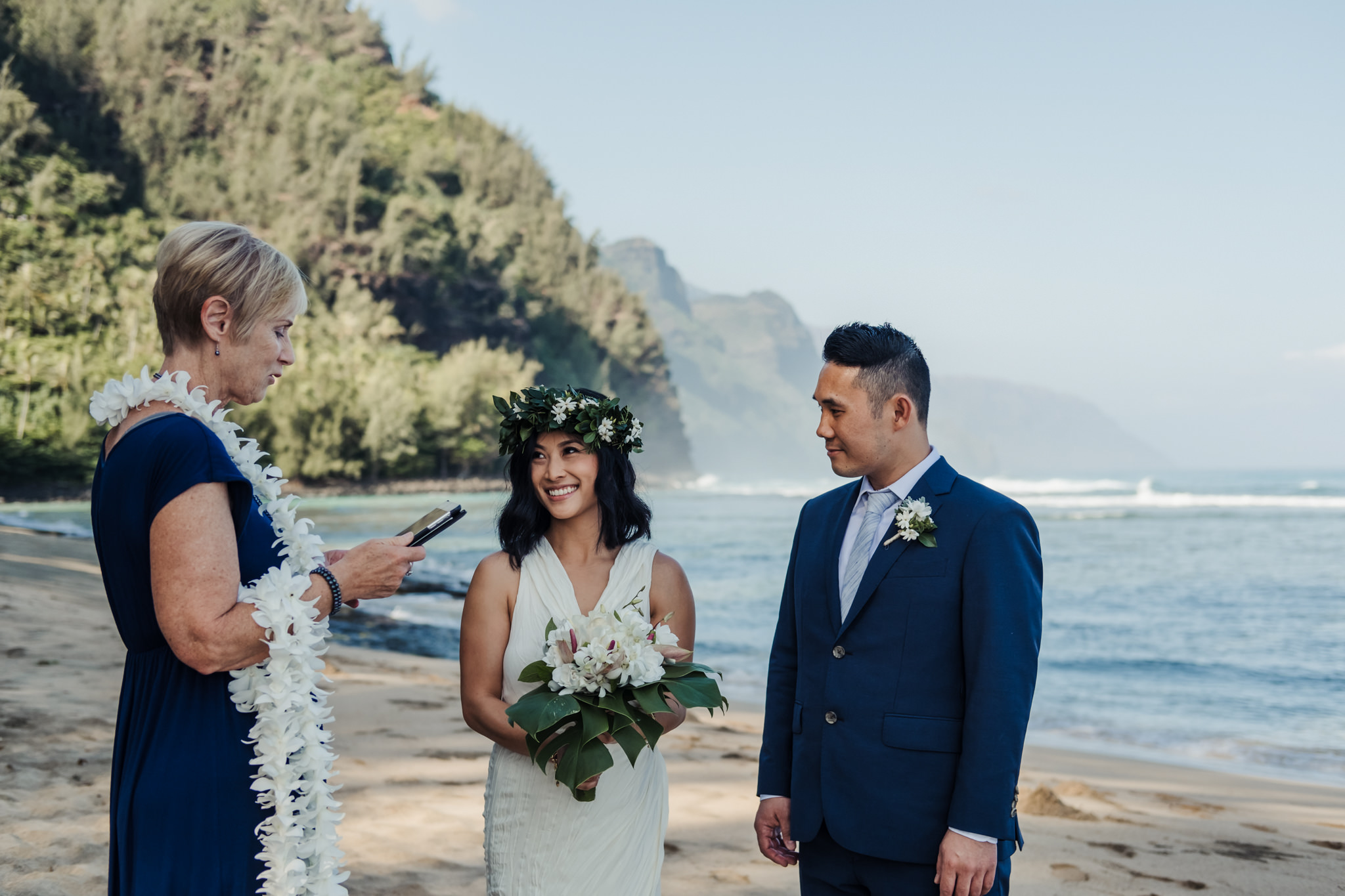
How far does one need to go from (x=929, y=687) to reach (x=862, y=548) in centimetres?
44

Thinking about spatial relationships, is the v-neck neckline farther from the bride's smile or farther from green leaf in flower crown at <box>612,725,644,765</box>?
green leaf in flower crown at <box>612,725,644,765</box>

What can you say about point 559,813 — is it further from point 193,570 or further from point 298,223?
point 298,223

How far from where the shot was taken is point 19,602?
10.1 m

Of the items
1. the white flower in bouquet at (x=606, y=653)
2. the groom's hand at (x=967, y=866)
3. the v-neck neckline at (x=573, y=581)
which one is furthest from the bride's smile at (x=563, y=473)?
the groom's hand at (x=967, y=866)

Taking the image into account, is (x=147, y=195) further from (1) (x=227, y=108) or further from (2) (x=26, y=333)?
(2) (x=26, y=333)

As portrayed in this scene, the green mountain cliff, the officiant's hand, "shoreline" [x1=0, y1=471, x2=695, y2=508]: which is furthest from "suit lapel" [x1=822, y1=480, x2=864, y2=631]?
the green mountain cliff

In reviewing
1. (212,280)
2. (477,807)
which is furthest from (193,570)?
(477,807)

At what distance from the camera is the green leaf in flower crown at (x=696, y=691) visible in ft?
7.98

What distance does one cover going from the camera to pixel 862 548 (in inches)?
108

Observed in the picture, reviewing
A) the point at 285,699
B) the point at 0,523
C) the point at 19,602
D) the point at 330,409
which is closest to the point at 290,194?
the point at 330,409

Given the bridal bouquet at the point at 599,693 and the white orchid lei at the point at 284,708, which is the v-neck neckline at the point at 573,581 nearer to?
the bridal bouquet at the point at 599,693

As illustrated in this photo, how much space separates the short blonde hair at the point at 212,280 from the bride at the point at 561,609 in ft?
3.29

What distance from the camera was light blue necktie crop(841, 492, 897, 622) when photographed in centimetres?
269

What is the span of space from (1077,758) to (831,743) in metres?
6.98
